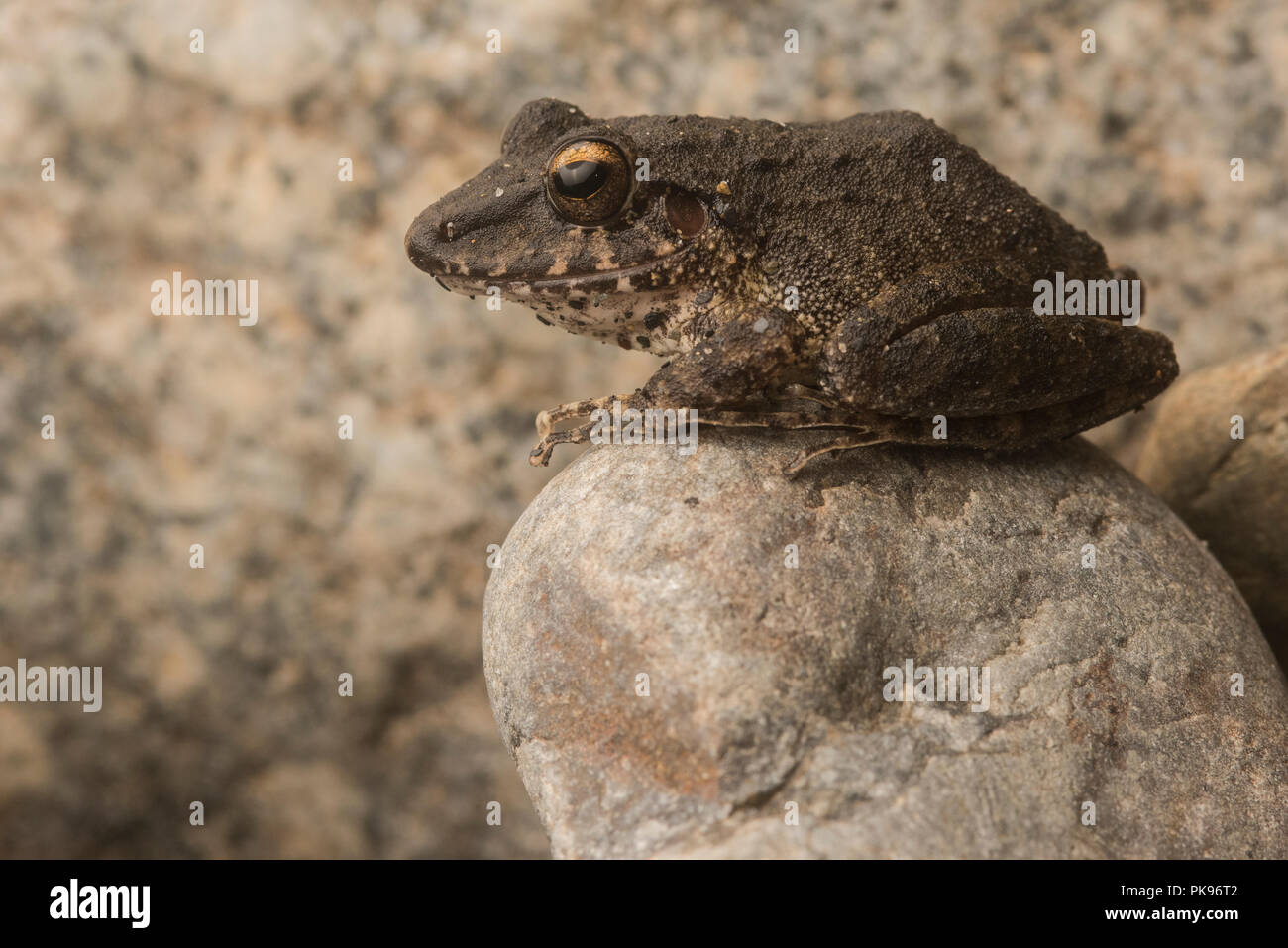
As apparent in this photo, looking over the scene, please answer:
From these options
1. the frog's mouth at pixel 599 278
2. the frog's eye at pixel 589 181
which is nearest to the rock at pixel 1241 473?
the frog's mouth at pixel 599 278

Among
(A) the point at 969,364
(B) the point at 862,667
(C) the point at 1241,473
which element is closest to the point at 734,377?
(A) the point at 969,364

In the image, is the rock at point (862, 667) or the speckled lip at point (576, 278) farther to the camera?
the speckled lip at point (576, 278)

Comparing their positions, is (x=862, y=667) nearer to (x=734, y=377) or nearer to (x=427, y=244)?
(x=734, y=377)

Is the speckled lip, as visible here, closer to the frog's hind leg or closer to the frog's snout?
the frog's snout

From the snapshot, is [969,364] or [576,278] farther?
[576,278]

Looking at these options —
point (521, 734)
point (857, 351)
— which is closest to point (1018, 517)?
point (857, 351)

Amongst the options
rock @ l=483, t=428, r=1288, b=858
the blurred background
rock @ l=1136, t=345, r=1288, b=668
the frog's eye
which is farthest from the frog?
the blurred background

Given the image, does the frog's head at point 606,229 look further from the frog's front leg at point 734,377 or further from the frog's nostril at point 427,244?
the frog's front leg at point 734,377
